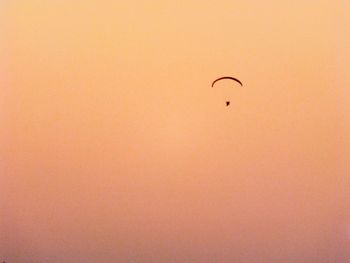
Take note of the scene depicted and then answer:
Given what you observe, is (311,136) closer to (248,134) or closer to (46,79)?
(248,134)

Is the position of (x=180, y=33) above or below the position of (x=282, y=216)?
above

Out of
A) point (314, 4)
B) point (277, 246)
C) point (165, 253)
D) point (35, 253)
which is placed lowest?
point (35, 253)

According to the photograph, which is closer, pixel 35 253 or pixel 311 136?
pixel 311 136

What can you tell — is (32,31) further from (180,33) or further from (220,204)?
(220,204)

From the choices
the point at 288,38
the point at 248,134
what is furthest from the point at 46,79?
the point at 288,38

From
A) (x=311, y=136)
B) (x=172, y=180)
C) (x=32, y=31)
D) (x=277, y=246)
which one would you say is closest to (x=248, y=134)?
(x=311, y=136)

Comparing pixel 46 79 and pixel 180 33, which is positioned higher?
pixel 180 33
